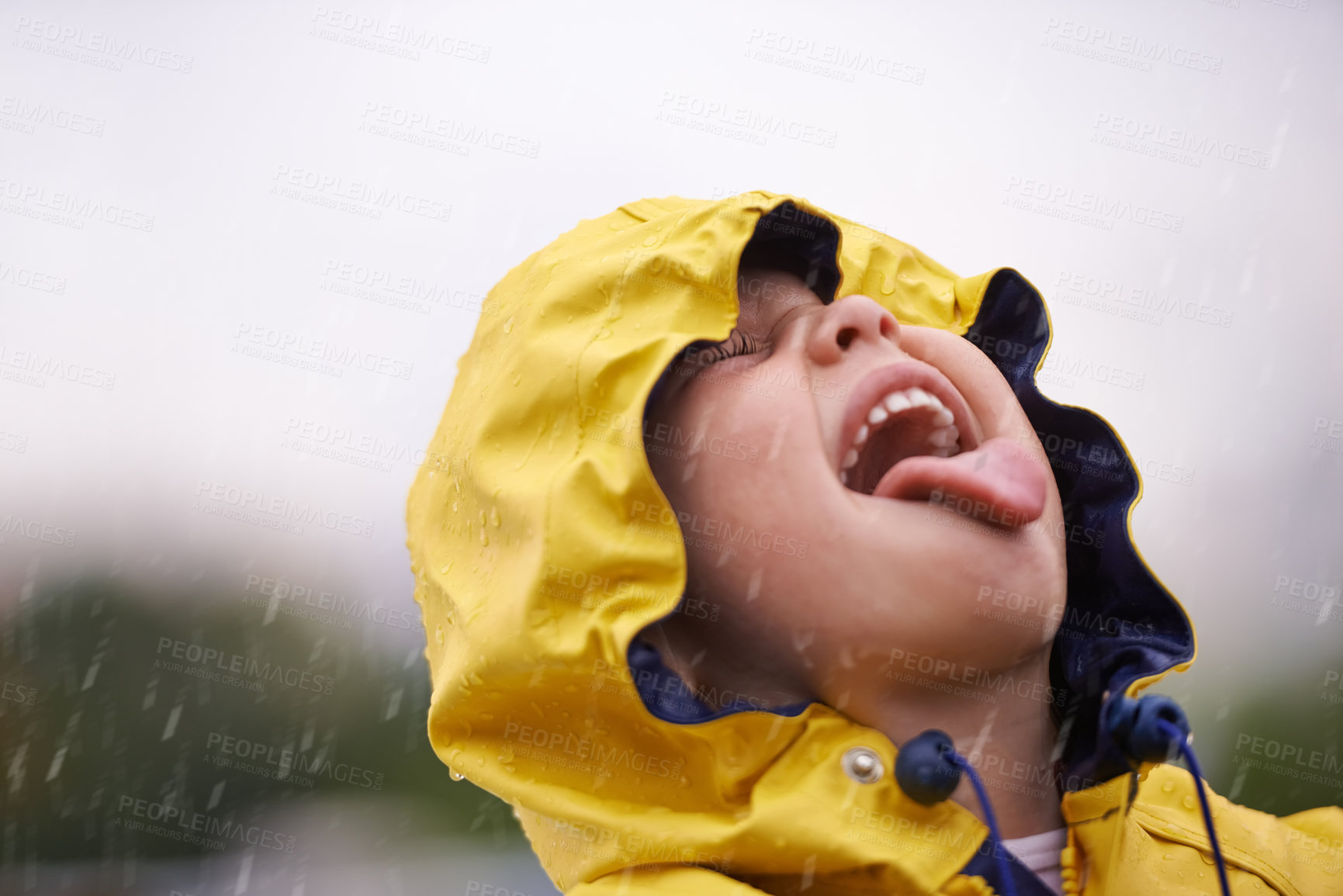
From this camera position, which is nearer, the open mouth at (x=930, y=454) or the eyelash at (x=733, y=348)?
the open mouth at (x=930, y=454)

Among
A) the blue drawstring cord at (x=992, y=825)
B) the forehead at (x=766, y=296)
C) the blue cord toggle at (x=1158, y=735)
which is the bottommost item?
the blue drawstring cord at (x=992, y=825)

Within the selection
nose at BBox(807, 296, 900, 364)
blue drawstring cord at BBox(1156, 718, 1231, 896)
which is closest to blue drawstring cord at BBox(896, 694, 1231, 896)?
blue drawstring cord at BBox(1156, 718, 1231, 896)

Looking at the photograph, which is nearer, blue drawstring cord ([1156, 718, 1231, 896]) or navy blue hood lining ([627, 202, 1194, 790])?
blue drawstring cord ([1156, 718, 1231, 896])

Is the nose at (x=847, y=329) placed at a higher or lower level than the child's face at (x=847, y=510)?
higher

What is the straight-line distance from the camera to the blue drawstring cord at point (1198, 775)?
925 millimetres

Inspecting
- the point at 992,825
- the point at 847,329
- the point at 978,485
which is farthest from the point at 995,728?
the point at 847,329

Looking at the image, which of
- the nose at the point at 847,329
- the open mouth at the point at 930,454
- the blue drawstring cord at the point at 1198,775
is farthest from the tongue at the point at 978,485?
the blue drawstring cord at the point at 1198,775

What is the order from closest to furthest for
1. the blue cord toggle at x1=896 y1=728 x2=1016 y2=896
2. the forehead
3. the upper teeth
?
the blue cord toggle at x1=896 y1=728 x2=1016 y2=896 → the upper teeth → the forehead

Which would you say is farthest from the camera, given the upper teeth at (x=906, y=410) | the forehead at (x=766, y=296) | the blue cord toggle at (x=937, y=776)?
the forehead at (x=766, y=296)

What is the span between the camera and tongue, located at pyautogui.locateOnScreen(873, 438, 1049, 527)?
3.08 ft

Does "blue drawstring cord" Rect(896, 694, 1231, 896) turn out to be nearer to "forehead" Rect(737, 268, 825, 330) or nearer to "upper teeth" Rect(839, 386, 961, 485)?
"upper teeth" Rect(839, 386, 961, 485)

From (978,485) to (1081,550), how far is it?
0.42 metres

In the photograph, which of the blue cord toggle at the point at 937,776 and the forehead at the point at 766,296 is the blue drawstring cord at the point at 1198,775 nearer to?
the blue cord toggle at the point at 937,776

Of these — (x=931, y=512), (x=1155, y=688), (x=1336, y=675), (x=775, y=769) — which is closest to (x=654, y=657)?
(x=775, y=769)
